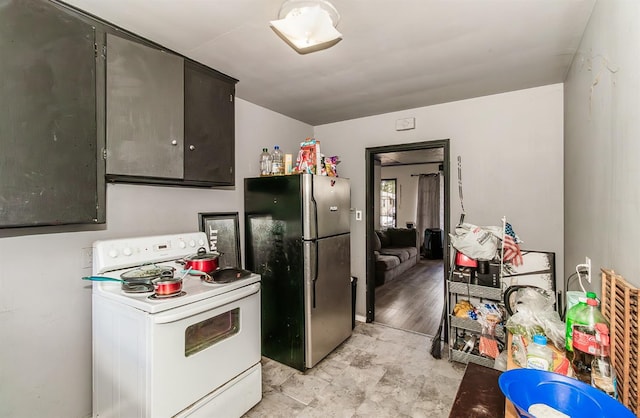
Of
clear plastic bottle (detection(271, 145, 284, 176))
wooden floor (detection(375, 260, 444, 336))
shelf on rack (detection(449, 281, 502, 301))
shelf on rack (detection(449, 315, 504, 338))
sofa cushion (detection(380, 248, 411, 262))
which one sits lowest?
wooden floor (detection(375, 260, 444, 336))

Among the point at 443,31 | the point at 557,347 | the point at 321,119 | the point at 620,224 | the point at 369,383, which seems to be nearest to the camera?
the point at 620,224

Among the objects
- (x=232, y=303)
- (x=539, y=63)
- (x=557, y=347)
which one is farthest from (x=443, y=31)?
(x=232, y=303)

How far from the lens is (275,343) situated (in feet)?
8.95

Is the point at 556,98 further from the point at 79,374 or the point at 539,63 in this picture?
the point at 79,374

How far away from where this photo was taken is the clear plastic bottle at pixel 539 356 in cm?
111

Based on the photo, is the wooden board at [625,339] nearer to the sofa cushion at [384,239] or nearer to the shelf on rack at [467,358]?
the shelf on rack at [467,358]

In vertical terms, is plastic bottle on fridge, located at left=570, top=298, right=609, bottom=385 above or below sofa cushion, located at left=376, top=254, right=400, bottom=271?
above

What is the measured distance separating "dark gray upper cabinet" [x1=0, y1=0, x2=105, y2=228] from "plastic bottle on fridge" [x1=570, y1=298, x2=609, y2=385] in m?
2.32

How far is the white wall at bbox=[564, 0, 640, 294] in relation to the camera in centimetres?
108

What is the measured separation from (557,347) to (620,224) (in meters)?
0.63

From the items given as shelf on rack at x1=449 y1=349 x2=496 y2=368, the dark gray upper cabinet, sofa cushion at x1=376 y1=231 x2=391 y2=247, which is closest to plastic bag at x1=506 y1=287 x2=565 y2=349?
shelf on rack at x1=449 y1=349 x2=496 y2=368

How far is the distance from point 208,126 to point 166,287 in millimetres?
1222

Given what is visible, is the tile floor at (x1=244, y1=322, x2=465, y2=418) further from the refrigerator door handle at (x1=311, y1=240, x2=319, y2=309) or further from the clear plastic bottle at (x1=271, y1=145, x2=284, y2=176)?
the clear plastic bottle at (x1=271, y1=145, x2=284, y2=176)

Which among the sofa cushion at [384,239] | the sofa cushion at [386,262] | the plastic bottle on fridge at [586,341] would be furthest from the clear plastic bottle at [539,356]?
the sofa cushion at [384,239]
